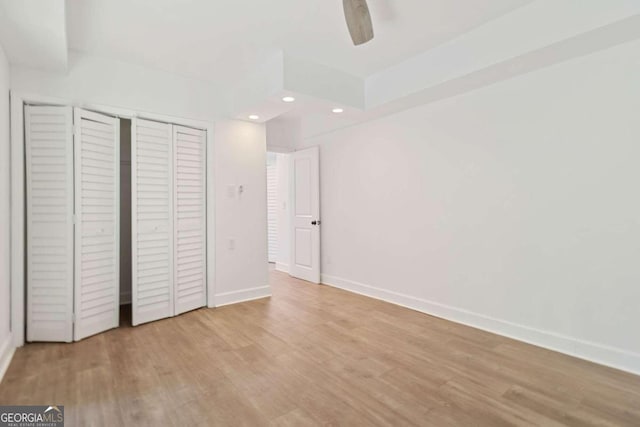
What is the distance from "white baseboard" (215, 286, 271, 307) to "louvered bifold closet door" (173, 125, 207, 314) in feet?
0.66

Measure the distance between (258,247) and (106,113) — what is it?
2265 mm

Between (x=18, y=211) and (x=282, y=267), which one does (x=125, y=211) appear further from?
(x=282, y=267)

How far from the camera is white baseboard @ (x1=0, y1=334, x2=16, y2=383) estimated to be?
91.3 inches

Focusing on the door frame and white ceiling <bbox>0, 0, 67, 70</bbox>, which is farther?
the door frame

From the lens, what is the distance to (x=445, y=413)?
1.88 m

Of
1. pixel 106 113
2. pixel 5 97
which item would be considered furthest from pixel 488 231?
pixel 5 97

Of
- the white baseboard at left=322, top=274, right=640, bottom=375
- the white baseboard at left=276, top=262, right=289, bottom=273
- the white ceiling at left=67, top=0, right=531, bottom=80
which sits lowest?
the white baseboard at left=322, top=274, right=640, bottom=375

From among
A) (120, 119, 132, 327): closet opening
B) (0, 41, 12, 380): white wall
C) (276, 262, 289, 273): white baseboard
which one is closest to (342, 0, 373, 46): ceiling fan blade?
(0, 41, 12, 380): white wall

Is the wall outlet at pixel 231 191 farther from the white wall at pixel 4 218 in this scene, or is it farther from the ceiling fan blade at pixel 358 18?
the ceiling fan blade at pixel 358 18

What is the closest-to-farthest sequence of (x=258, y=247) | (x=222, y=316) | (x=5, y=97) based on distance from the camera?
(x=5, y=97) → (x=222, y=316) → (x=258, y=247)

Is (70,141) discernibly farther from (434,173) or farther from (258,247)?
(434,173)

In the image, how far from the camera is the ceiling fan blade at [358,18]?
1.88m

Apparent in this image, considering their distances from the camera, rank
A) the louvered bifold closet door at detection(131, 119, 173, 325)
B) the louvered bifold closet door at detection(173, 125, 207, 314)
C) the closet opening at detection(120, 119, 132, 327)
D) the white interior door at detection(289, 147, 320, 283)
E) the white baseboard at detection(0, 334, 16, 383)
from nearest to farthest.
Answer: the white baseboard at detection(0, 334, 16, 383), the louvered bifold closet door at detection(131, 119, 173, 325), the louvered bifold closet door at detection(173, 125, 207, 314), the closet opening at detection(120, 119, 132, 327), the white interior door at detection(289, 147, 320, 283)

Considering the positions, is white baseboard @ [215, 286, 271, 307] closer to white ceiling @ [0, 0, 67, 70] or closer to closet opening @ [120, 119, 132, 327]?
closet opening @ [120, 119, 132, 327]
